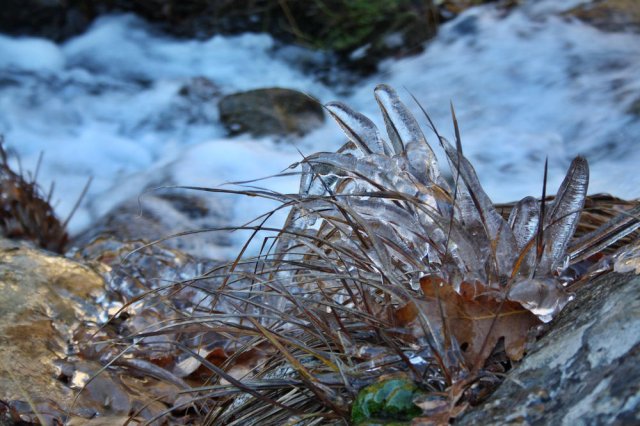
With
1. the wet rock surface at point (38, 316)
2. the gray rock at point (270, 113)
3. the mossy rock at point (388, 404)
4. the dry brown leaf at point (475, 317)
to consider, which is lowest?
the gray rock at point (270, 113)

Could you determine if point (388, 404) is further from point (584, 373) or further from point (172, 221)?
point (172, 221)

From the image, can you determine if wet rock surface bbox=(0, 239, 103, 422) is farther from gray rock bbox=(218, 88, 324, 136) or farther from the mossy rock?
gray rock bbox=(218, 88, 324, 136)

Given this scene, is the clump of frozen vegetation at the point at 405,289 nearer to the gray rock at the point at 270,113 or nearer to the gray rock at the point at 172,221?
the gray rock at the point at 172,221

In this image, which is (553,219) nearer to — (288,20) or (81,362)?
(81,362)

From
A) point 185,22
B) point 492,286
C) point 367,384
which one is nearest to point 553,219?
point 492,286

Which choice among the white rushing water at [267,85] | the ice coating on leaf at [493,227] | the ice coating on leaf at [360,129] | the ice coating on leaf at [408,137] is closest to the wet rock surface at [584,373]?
the ice coating on leaf at [493,227]

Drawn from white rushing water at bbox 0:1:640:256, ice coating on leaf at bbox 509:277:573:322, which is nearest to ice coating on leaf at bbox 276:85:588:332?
ice coating on leaf at bbox 509:277:573:322
